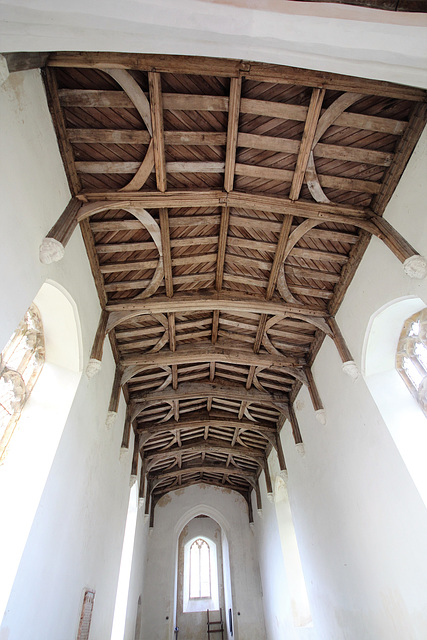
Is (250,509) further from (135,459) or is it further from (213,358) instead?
(213,358)

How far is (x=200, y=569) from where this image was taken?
13656mm

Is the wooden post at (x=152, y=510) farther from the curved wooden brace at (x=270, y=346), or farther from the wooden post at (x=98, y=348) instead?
the wooden post at (x=98, y=348)

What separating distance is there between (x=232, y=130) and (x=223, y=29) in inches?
76.0

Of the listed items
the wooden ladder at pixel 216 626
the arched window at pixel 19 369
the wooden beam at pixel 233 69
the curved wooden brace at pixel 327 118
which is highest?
the curved wooden brace at pixel 327 118

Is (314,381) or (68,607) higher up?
(314,381)

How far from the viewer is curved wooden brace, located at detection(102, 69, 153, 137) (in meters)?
3.84

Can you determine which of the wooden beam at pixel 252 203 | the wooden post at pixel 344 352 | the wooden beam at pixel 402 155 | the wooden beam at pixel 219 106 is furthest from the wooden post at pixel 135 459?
the wooden beam at pixel 402 155

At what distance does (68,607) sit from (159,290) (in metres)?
4.67

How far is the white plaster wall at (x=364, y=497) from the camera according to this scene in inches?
151

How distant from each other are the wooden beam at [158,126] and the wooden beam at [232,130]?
0.84m

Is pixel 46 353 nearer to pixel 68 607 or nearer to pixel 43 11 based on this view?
pixel 68 607

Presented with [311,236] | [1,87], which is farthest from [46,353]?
[311,236]

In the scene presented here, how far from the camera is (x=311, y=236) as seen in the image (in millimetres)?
5453

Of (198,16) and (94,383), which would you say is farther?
(94,383)
